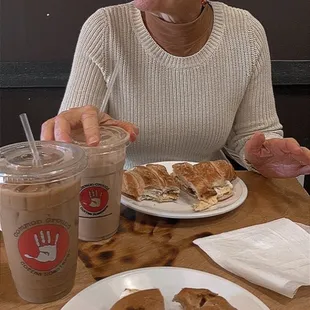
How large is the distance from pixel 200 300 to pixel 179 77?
908mm

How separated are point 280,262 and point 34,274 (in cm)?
43

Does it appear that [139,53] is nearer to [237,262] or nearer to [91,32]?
[91,32]

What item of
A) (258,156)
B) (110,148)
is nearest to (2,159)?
(110,148)

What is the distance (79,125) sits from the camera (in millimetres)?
1022

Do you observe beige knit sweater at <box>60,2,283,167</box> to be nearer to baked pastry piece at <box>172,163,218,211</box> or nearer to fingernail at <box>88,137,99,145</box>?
baked pastry piece at <box>172,163,218,211</box>

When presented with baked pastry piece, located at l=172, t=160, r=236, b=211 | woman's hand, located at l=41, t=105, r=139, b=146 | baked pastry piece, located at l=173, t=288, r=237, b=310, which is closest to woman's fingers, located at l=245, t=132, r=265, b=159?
baked pastry piece, located at l=172, t=160, r=236, b=211

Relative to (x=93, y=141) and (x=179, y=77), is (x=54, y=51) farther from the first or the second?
(x=93, y=141)

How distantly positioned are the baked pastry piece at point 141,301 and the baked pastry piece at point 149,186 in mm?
371

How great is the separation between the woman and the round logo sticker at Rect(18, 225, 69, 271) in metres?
0.71

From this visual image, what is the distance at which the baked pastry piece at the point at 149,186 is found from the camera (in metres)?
1.09

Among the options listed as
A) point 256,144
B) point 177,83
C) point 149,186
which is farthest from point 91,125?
point 177,83

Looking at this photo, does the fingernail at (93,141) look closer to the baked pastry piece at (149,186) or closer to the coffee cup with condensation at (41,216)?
the coffee cup with condensation at (41,216)

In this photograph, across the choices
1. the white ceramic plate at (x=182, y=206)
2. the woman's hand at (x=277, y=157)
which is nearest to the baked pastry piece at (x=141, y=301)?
the white ceramic plate at (x=182, y=206)

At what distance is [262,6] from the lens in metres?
2.42
